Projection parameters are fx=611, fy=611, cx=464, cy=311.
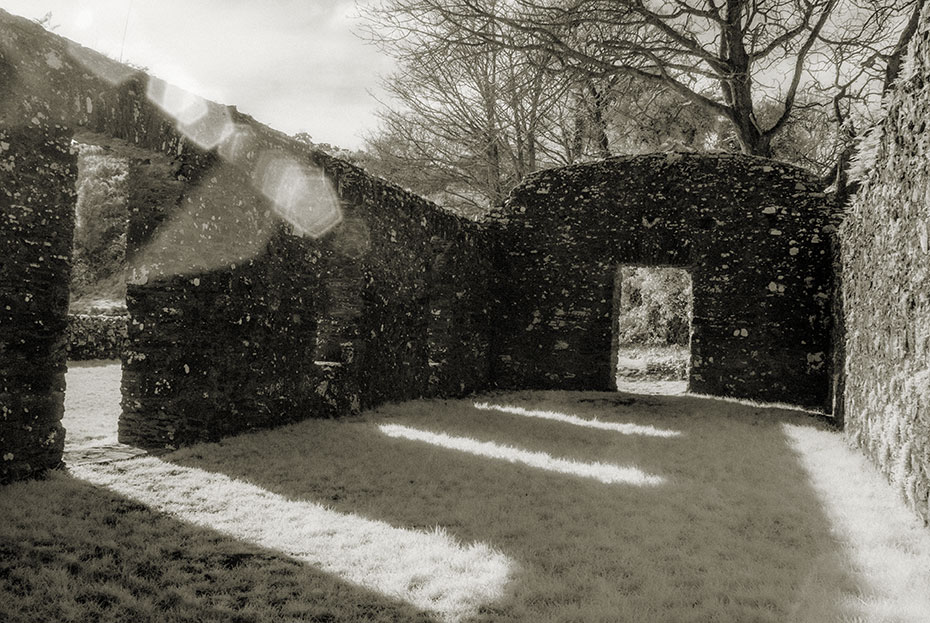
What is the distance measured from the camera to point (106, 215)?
68.5ft

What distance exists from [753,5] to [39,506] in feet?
33.1


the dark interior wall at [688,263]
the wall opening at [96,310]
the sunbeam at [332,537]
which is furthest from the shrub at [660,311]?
the sunbeam at [332,537]

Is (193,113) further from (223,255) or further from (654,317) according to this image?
(654,317)

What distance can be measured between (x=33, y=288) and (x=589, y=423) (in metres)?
5.71

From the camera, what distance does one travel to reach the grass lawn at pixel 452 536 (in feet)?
8.25

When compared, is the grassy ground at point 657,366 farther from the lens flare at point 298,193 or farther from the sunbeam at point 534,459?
the lens flare at point 298,193

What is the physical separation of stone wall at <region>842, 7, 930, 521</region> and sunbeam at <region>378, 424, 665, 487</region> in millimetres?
1697

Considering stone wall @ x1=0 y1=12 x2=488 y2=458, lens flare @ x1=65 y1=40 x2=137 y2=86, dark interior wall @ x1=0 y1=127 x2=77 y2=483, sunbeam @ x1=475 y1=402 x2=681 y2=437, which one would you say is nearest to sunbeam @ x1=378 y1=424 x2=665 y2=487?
stone wall @ x1=0 y1=12 x2=488 y2=458

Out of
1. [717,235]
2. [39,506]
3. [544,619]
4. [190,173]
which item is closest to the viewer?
[544,619]

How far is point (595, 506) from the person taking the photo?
3930 mm

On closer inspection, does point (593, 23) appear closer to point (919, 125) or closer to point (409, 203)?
point (409, 203)

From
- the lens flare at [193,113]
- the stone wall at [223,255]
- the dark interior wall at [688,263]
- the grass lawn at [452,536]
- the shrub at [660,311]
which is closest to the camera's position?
the grass lawn at [452,536]

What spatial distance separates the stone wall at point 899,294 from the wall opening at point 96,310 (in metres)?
5.70

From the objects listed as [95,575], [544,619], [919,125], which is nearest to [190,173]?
[95,575]
